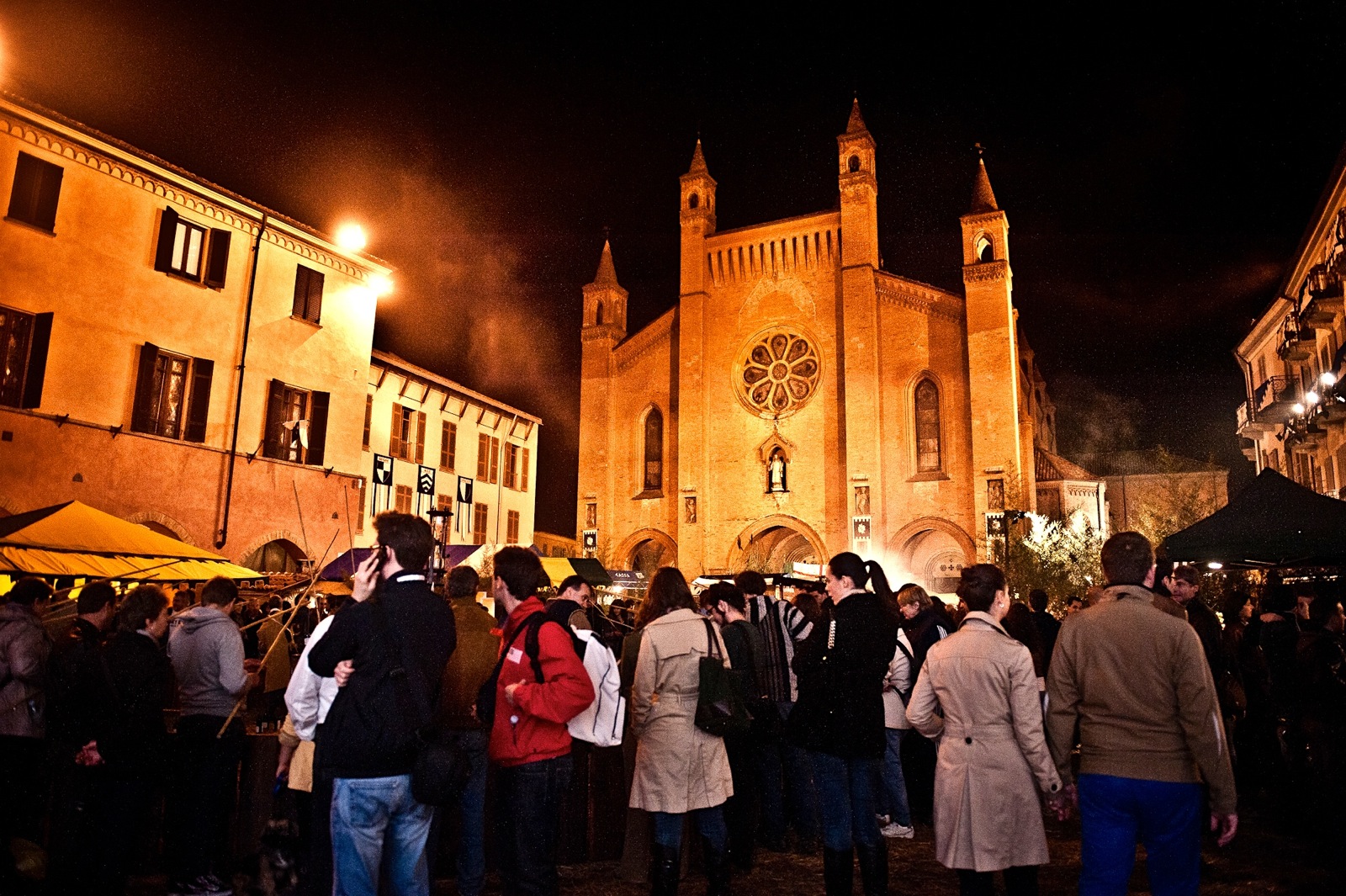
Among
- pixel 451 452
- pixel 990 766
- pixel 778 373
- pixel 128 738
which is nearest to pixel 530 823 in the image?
pixel 990 766

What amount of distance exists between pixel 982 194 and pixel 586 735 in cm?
3000

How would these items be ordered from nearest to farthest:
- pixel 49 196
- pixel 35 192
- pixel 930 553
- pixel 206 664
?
pixel 206 664
pixel 35 192
pixel 49 196
pixel 930 553

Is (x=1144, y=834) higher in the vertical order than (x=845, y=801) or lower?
higher

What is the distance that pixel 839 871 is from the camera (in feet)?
15.2

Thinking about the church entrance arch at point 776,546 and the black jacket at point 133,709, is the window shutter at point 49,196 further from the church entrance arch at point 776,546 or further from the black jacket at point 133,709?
the church entrance arch at point 776,546

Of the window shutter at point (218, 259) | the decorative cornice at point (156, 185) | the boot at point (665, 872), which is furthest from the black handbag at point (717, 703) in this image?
→ the window shutter at point (218, 259)

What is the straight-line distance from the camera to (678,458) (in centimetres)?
3203

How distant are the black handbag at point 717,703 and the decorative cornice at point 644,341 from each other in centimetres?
2967

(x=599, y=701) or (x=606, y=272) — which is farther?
(x=606, y=272)

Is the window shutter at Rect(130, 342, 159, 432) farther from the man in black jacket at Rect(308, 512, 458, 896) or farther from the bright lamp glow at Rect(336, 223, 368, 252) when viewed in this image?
the man in black jacket at Rect(308, 512, 458, 896)

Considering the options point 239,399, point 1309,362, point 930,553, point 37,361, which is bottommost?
point 930,553

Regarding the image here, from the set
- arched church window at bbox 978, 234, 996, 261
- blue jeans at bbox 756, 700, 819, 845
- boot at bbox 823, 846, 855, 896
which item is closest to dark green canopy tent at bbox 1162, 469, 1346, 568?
blue jeans at bbox 756, 700, 819, 845

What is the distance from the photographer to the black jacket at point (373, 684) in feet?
11.0

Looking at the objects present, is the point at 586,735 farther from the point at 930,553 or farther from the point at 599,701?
the point at 930,553
